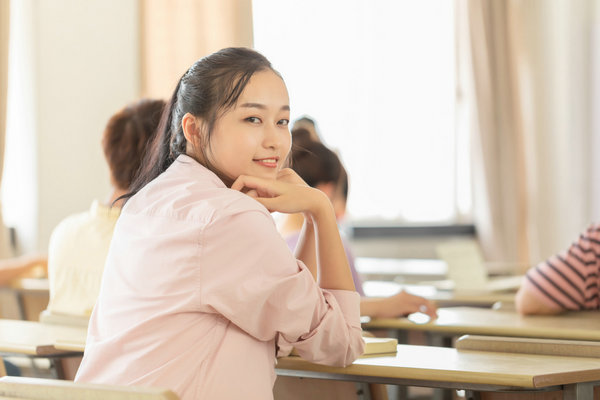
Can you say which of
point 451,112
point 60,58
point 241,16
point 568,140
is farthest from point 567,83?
point 60,58

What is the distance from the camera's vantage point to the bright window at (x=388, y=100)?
6.64 metres

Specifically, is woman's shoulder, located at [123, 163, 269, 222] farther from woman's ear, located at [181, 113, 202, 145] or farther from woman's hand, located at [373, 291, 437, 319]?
woman's hand, located at [373, 291, 437, 319]

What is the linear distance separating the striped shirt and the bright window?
380 centimetres

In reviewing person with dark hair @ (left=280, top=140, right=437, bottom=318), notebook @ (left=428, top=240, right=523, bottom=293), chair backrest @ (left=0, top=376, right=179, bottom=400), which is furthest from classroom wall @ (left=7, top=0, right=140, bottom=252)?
chair backrest @ (left=0, top=376, right=179, bottom=400)

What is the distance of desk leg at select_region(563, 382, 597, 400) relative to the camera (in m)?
1.65

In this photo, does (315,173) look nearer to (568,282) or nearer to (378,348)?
(568,282)

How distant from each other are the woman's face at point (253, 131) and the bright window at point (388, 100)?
4.70 metres

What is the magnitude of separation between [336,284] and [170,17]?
3.58 m

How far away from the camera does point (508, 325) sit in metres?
2.53

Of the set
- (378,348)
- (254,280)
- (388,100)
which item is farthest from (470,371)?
(388,100)

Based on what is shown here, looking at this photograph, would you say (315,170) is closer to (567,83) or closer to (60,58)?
(60,58)

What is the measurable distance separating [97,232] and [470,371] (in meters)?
1.48

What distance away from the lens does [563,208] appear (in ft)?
23.8

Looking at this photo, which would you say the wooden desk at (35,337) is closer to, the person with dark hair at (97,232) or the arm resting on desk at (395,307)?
the person with dark hair at (97,232)
